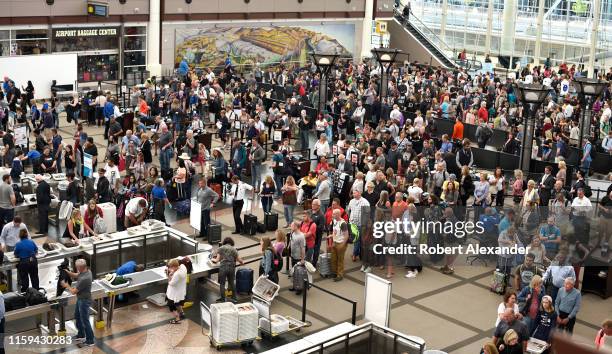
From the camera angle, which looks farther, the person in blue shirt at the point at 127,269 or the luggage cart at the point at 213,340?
the person in blue shirt at the point at 127,269

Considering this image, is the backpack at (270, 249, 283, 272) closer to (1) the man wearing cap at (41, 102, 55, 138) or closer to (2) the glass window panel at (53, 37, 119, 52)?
(1) the man wearing cap at (41, 102, 55, 138)

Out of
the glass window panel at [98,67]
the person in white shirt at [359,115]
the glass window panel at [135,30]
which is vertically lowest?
the person in white shirt at [359,115]

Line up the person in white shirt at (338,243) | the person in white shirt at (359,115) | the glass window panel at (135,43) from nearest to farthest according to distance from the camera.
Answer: the person in white shirt at (338,243) < the person in white shirt at (359,115) < the glass window panel at (135,43)

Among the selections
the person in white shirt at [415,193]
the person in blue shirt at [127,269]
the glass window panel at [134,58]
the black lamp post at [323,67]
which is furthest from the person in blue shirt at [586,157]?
the glass window panel at [134,58]

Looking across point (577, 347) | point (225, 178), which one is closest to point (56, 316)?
point (225, 178)

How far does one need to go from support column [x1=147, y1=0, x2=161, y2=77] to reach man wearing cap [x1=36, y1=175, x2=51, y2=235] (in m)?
25.7

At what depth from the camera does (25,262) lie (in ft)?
47.9

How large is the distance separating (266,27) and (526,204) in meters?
33.4

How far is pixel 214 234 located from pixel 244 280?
3169mm

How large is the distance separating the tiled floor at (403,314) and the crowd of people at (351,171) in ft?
1.82

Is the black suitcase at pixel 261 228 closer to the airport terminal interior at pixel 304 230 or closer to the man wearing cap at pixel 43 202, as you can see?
the airport terminal interior at pixel 304 230

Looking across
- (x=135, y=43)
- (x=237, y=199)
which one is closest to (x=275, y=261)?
(x=237, y=199)

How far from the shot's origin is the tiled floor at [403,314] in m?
13.8

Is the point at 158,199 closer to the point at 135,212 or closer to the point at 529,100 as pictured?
the point at 135,212
